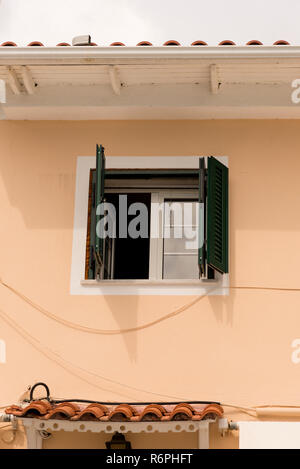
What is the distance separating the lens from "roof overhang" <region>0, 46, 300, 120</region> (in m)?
9.93

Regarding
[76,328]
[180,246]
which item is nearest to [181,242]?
[180,246]

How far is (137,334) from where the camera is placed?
32.1 feet

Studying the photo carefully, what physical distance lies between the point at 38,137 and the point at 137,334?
2.95m

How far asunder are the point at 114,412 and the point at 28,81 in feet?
14.5

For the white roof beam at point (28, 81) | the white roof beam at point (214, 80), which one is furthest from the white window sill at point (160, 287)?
the white roof beam at point (28, 81)

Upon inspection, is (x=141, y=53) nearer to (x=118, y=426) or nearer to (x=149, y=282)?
(x=149, y=282)

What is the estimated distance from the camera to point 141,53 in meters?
9.83

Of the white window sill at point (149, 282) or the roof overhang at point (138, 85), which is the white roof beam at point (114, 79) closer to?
the roof overhang at point (138, 85)

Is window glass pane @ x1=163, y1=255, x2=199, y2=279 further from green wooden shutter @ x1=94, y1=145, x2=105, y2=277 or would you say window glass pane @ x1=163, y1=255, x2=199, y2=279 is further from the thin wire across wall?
green wooden shutter @ x1=94, y1=145, x2=105, y2=277

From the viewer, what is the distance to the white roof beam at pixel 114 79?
33.3 feet

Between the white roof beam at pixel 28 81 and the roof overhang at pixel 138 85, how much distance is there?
0.01m

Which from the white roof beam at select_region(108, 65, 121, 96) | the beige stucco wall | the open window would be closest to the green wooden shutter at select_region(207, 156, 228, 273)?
the open window

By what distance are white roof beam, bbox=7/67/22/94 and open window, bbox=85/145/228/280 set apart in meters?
1.47
